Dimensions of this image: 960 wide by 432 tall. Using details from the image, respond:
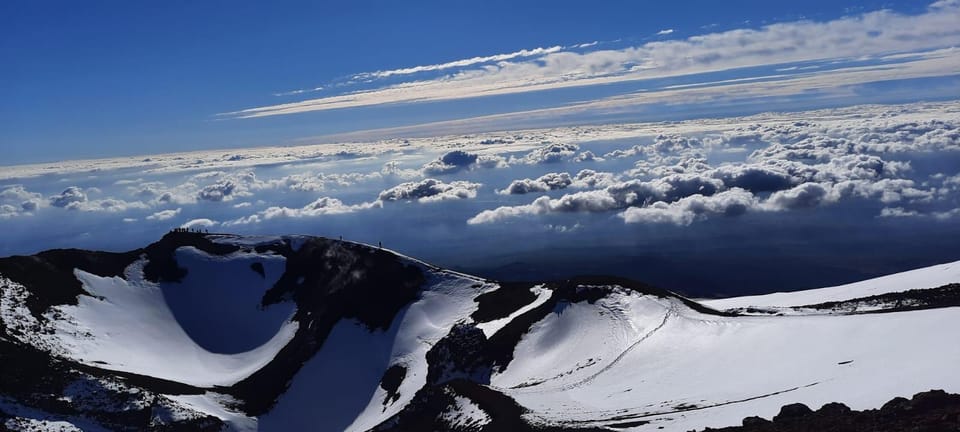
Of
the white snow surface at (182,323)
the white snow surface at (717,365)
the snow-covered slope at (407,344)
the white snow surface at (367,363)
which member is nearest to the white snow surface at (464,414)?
the snow-covered slope at (407,344)

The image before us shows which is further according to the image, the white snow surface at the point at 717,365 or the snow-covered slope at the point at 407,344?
the snow-covered slope at the point at 407,344

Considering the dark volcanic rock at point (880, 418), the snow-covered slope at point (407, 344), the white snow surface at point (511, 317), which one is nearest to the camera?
the dark volcanic rock at point (880, 418)

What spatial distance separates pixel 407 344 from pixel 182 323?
64.4m

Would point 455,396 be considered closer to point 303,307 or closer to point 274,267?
point 303,307

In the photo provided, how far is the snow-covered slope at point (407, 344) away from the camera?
50.2 meters

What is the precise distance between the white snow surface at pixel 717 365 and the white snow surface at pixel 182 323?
240 ft

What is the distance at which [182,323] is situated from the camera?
→ 482 feet

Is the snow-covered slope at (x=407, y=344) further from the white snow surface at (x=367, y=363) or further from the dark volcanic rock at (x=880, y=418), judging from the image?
the dark volcanic rock at (x=880, y=418)

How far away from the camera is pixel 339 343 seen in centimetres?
12912

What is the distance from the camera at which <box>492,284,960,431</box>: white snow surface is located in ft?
133

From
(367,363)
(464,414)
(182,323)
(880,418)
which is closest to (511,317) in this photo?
(367,363)

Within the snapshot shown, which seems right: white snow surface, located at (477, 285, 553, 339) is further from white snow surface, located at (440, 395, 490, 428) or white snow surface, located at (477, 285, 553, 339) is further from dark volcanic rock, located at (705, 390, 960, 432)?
dark volcanic rock, located at (705, 390, 960, 432)

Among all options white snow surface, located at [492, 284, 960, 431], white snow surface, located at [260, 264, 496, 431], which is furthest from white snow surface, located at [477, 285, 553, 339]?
white snow surface, located at [492, 284, 960, 431]

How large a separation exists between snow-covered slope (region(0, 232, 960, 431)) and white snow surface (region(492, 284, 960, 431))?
12.3 inches
